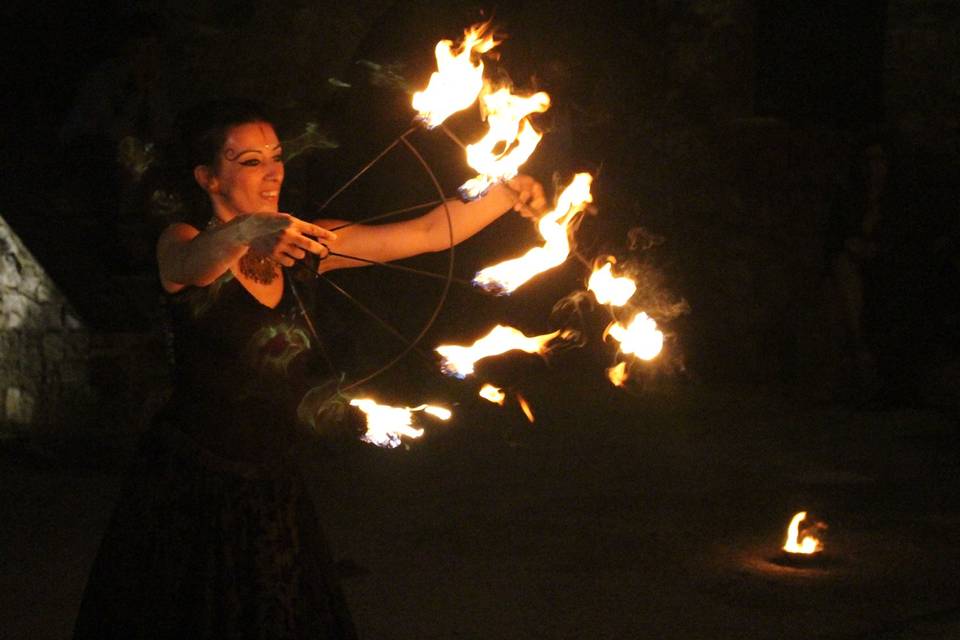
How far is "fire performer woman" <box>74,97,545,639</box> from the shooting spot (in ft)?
12.0

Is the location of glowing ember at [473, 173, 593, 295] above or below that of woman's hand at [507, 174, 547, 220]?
below

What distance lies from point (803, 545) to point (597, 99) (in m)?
6.31

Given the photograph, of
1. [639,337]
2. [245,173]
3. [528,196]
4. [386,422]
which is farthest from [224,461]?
[639,337]

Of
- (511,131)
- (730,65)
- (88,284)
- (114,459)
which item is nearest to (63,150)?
(88,284)

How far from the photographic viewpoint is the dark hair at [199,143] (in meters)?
3.78

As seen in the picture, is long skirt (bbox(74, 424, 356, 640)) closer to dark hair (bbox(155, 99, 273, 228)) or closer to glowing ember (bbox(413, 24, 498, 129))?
dark hair (bbox(155, 99, 273, 228))

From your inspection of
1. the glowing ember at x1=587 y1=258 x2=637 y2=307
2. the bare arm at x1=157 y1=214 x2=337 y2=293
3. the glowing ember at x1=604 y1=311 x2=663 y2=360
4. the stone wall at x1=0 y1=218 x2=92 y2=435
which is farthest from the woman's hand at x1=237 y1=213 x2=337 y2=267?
the stone wall at x1=0 y1=218 x2=92 y2=435

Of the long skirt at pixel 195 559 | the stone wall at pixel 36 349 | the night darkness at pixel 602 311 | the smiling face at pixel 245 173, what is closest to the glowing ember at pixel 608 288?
the night darkness at pixel 602 311

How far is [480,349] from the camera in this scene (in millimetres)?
4117

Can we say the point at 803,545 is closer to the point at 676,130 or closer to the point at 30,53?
the point at 676,130

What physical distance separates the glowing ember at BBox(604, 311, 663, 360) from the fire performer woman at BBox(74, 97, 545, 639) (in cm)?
108

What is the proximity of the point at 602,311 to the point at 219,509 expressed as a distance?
9206mm

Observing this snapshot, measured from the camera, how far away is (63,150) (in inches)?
384

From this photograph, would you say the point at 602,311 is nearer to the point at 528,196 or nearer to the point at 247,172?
the point at 528,196
